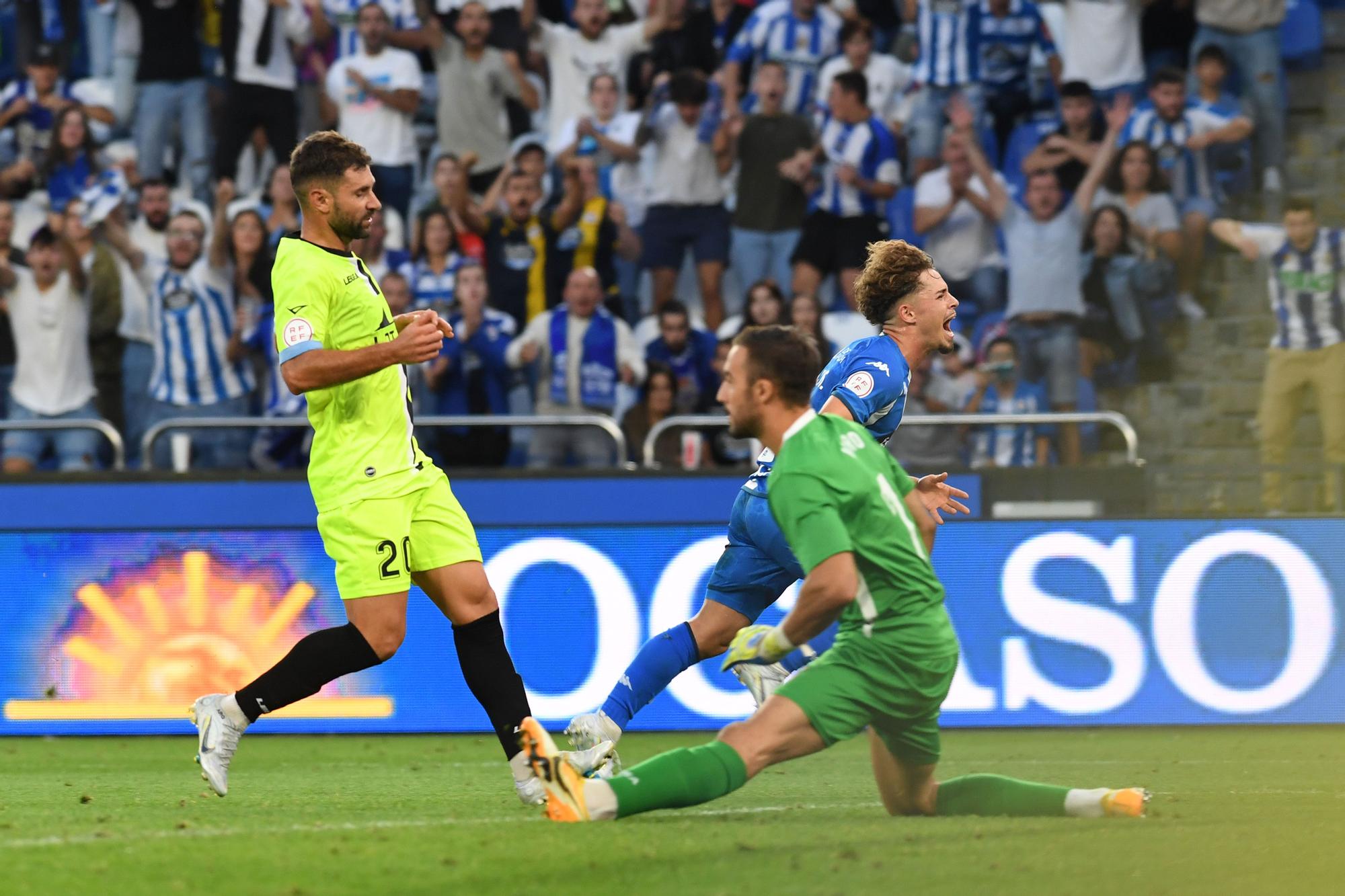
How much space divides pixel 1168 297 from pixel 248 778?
7.25 metres

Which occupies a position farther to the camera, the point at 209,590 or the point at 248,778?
the point at 209,590

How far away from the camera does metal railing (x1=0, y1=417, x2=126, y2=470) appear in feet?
33.3

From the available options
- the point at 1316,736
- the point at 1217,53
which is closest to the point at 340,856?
the point at 1316,736

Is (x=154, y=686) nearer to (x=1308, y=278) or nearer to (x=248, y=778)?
(x=248, y=778)

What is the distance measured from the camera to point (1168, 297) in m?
11.5

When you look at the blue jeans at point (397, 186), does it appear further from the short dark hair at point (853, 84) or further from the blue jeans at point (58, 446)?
the short dark hair at point (853, 84)

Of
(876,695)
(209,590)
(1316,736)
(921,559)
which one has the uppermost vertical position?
(921,559)

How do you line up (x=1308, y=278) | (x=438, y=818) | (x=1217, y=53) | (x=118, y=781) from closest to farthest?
(x=438, y=818) < (x=118, y=781) < (x=1308, y=278) < (x=1217, y=53)

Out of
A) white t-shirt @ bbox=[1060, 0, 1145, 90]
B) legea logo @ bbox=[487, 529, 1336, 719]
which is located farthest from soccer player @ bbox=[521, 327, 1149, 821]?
white t-shirt @ bbox=[1060, 0, 1145, 90]

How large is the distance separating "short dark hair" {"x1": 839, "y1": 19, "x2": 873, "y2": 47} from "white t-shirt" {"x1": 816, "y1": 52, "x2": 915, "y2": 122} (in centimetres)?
14

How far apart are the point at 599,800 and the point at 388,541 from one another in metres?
1.20

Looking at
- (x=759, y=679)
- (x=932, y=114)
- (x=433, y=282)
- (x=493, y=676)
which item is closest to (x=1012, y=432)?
Answer: (x=932, y=114)

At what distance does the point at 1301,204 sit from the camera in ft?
37.1

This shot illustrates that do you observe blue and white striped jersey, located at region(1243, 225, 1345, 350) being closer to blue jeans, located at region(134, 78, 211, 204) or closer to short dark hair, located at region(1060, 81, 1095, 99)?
short dark hair, located at region(1060, 81, 1095, 99)
